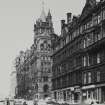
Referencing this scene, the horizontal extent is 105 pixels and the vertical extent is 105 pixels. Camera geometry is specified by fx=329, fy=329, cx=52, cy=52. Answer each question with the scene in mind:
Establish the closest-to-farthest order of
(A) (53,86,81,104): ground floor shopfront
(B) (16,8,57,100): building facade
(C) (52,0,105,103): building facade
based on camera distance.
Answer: (C) (52,0,105,103): building facade
(A) (53,86,81,104): ground floor shopfront
(B) (16,8,57,100): building facade

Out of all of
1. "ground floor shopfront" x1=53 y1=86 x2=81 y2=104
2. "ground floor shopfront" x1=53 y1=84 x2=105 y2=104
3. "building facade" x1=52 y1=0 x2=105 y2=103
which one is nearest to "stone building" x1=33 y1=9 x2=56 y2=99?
"ground floor shopfront" x1=53 y1=86 x2=81 y2=104

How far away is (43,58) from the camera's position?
115562mm

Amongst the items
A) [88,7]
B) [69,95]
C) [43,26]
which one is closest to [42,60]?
[43,26]

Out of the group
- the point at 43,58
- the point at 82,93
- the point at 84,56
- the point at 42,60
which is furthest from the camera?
the point at 43,58

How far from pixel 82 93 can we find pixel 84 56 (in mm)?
7261

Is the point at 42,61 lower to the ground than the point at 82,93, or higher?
higher

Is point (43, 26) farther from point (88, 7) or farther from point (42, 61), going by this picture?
point (88, 7)

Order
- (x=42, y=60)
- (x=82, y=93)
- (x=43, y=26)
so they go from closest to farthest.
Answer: (x=82, y=93)
(x=42, y=60)
(x=43, y=26)

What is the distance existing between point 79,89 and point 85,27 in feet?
40.4

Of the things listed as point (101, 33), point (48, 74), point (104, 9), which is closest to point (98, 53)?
point (101, 33)

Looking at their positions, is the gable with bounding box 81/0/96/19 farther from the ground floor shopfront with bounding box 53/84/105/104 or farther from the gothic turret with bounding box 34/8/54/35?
the gothic turret with bounding box 34/8/54/35

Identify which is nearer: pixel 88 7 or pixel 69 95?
pixel 88 7

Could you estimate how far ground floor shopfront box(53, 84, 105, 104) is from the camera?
5544 centimetres

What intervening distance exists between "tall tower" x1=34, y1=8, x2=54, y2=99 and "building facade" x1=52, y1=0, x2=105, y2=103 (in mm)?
31082
